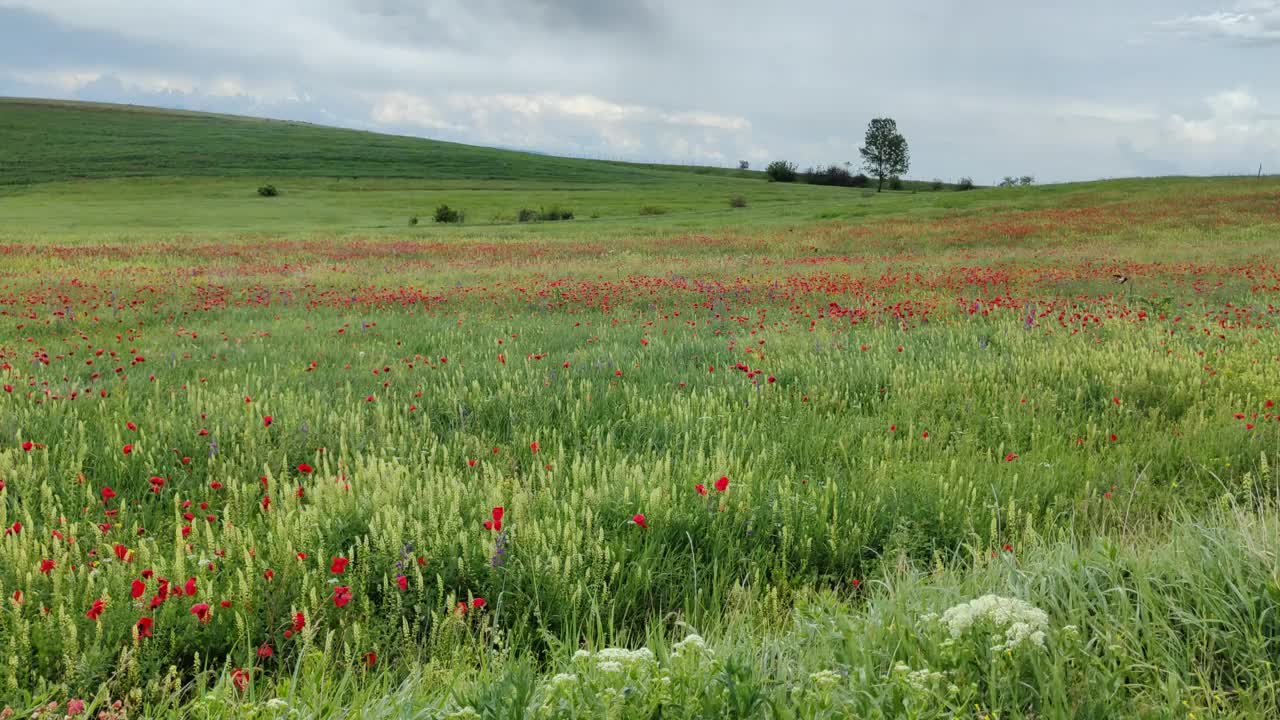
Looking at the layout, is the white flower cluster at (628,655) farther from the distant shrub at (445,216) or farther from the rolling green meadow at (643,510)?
the distant shrub at (445,216)

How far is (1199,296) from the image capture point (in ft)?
43.8

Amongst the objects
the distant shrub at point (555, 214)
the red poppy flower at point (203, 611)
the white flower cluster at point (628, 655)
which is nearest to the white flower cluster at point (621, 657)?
the white flower cluster at point (628, 655)

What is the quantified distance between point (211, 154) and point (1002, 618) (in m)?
130

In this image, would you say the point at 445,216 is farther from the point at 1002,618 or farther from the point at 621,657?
the point at 1002,618

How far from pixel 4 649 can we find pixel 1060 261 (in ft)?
75.1

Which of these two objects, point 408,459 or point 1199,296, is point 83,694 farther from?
point 1199,296

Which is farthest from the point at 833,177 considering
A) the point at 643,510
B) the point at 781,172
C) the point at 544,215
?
the point at 643,510

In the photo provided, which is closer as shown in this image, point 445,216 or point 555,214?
point 445,216

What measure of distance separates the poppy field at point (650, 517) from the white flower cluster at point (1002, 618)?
0.04 ft

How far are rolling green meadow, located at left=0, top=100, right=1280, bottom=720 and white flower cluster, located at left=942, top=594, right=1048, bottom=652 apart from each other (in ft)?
0.05

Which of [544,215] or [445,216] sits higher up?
[544,215]

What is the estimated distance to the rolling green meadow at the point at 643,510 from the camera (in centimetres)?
225

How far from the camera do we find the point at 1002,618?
2182mm

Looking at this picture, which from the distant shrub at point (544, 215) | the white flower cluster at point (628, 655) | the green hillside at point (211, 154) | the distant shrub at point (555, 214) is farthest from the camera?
the green hillside at point (211, 154)
